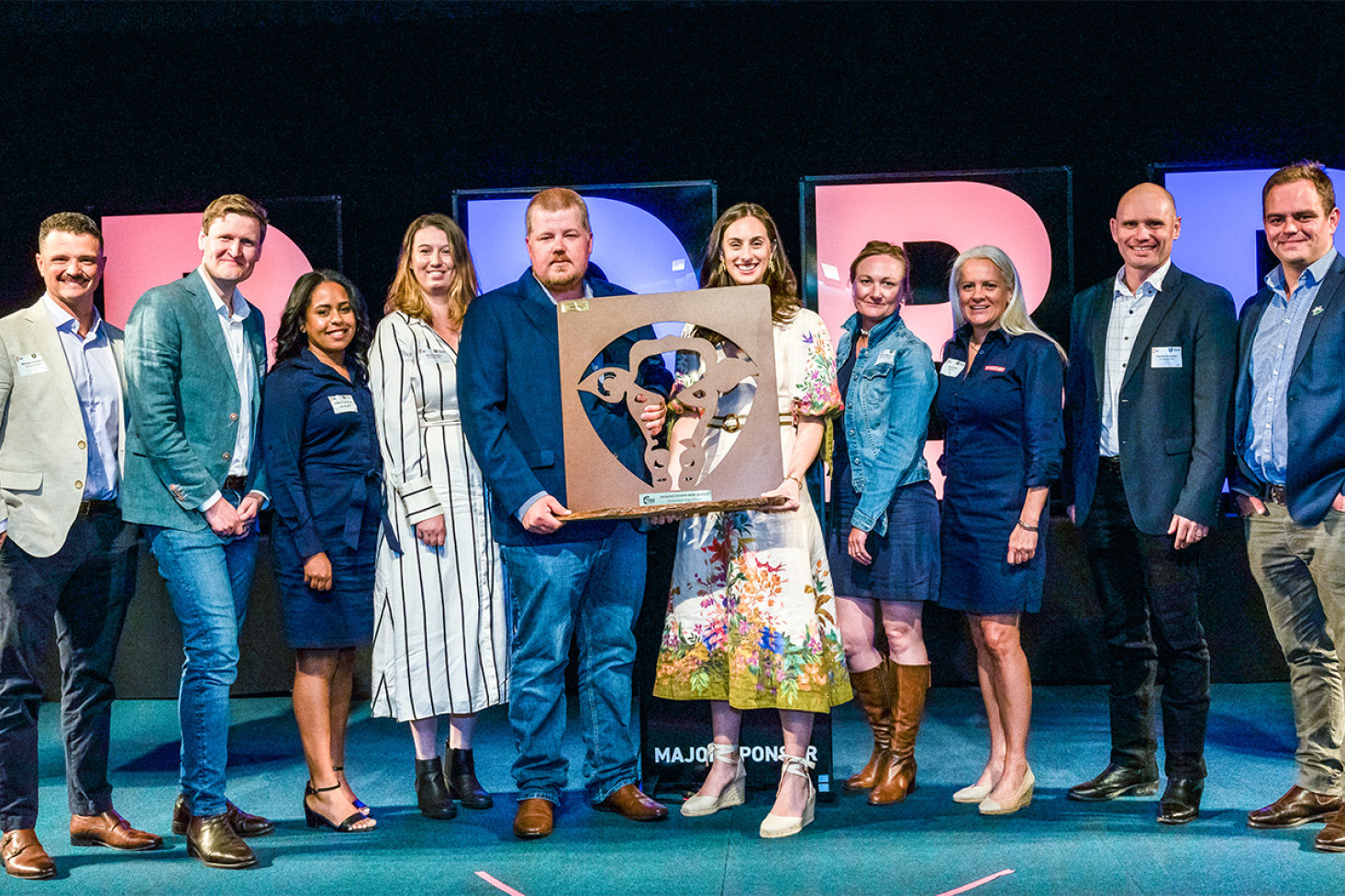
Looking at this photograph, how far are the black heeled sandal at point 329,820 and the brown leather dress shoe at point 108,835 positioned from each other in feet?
1.33

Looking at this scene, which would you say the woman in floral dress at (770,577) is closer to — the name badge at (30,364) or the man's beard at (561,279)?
the man's beard at (561,279)

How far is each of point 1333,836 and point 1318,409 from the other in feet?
3.66

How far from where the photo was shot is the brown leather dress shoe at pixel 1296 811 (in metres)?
3.20

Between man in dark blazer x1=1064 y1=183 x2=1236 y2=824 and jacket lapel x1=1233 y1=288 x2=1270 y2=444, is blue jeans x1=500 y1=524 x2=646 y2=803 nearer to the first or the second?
man in dark blazer x1=1064 y1=183 x2=1236 y2=824

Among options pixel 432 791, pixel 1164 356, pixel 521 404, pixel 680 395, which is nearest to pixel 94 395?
pixel 521 404

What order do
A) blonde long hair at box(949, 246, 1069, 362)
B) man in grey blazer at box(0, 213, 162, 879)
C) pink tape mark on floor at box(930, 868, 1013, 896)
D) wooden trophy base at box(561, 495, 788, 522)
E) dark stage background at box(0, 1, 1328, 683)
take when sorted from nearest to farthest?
pink tape mark on floor at box(930, 868, 1013, 896)
wooden trophy base at box(561, 495, 788, 522)
man in grey blazer at box(0, 213, 162, 879)
blonde long hair at box(949, 246, 1069, 362)
dark stage background at box(0, 1, 1328, 683)

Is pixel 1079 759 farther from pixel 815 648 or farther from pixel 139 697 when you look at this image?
pixel 139 697

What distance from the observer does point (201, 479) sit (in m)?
3.05

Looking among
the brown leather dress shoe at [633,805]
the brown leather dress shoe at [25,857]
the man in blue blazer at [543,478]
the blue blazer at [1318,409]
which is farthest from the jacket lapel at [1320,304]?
the brown leather dress shoe at [25,857]

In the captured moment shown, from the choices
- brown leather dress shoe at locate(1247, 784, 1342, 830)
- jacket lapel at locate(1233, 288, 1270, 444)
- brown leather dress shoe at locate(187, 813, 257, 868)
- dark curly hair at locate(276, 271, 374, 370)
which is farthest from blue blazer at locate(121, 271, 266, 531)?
brown leather dress shoe at locate(1247, 784, 1342, 830)

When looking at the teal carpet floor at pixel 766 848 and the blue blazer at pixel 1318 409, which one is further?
the blue blazer at pixel 1318 409

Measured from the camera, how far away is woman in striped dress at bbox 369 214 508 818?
3.38 meters

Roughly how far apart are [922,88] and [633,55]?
133 cm

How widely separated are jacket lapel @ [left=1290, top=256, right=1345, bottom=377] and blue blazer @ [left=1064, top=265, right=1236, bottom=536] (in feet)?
0.67
